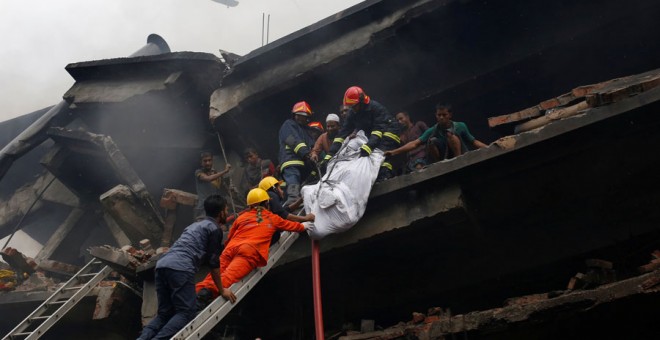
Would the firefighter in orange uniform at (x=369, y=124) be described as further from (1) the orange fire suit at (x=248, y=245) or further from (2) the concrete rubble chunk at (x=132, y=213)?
(2) the concrete rubble chunk at (x=132, y=213)

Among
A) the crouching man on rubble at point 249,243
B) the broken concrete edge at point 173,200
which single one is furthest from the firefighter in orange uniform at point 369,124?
the broken concrete edge at point 173,200

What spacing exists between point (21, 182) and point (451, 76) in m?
9.17

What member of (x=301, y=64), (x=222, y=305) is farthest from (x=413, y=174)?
(x=301, y=64)

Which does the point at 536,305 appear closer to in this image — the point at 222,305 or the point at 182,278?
the point at 222,305

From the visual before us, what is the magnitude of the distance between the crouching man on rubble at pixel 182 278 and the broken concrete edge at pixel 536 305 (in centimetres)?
182

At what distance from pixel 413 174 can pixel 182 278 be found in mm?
2433

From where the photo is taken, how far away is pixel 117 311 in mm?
7590

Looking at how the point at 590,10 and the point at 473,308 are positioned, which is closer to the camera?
the point at 473,308

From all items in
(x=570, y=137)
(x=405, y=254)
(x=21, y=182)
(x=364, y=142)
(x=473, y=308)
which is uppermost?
(x=21, y=182)

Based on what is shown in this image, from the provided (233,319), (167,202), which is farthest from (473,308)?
(167,202)

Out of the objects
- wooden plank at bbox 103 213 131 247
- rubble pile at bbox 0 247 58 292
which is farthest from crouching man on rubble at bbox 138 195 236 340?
wooden plank at bbox 103 213 131 247

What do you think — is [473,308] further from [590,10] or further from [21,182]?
[21,182]

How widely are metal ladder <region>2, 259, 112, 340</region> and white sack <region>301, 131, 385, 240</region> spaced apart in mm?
3034

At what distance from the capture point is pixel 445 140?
6.90 meters
